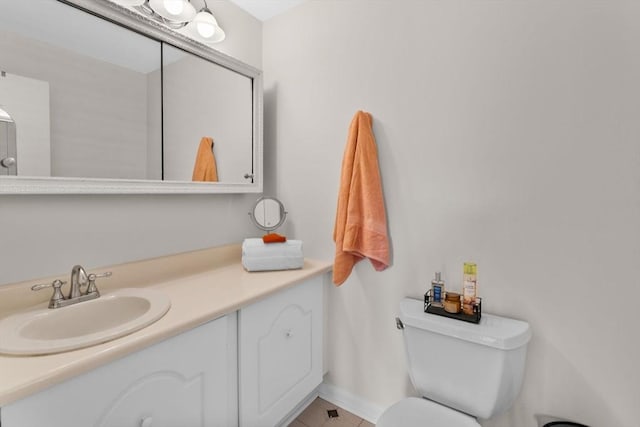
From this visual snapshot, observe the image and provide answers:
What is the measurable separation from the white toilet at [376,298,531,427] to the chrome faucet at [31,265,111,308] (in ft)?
3.59

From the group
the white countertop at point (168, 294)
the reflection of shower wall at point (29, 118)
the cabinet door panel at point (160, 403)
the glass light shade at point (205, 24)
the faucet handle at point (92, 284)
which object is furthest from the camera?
the glass light shade at point (205, 24)

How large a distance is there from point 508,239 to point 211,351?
116 centimetres

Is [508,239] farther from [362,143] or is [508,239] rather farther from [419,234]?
[362,143]

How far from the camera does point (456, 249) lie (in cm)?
127

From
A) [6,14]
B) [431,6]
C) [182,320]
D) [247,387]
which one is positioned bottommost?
[247,387]

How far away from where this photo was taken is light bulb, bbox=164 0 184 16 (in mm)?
1322

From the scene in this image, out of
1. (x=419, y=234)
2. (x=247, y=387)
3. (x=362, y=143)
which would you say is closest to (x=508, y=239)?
(x=419, y=234)

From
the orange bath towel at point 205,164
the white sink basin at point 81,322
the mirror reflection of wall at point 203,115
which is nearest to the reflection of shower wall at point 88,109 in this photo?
the mirror reflection of wall at point 203,115

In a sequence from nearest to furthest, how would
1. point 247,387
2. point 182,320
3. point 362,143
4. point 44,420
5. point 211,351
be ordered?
point 44,420 → point 182,320 → point 211,351 → point 247,387 → point 362,143

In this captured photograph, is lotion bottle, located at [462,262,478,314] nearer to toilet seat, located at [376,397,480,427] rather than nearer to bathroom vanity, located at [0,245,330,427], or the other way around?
toilet seat, located at [376,397,480,427]

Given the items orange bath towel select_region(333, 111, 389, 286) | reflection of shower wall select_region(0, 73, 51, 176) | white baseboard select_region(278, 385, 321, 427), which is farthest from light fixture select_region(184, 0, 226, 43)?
white baseboard select_region(278, 385, 321, 427)

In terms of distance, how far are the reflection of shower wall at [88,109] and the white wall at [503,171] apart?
0.84m

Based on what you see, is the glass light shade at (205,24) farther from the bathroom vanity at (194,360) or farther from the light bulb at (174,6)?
the bathroom vanity at (194,360)

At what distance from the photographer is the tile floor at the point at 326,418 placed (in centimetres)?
151
